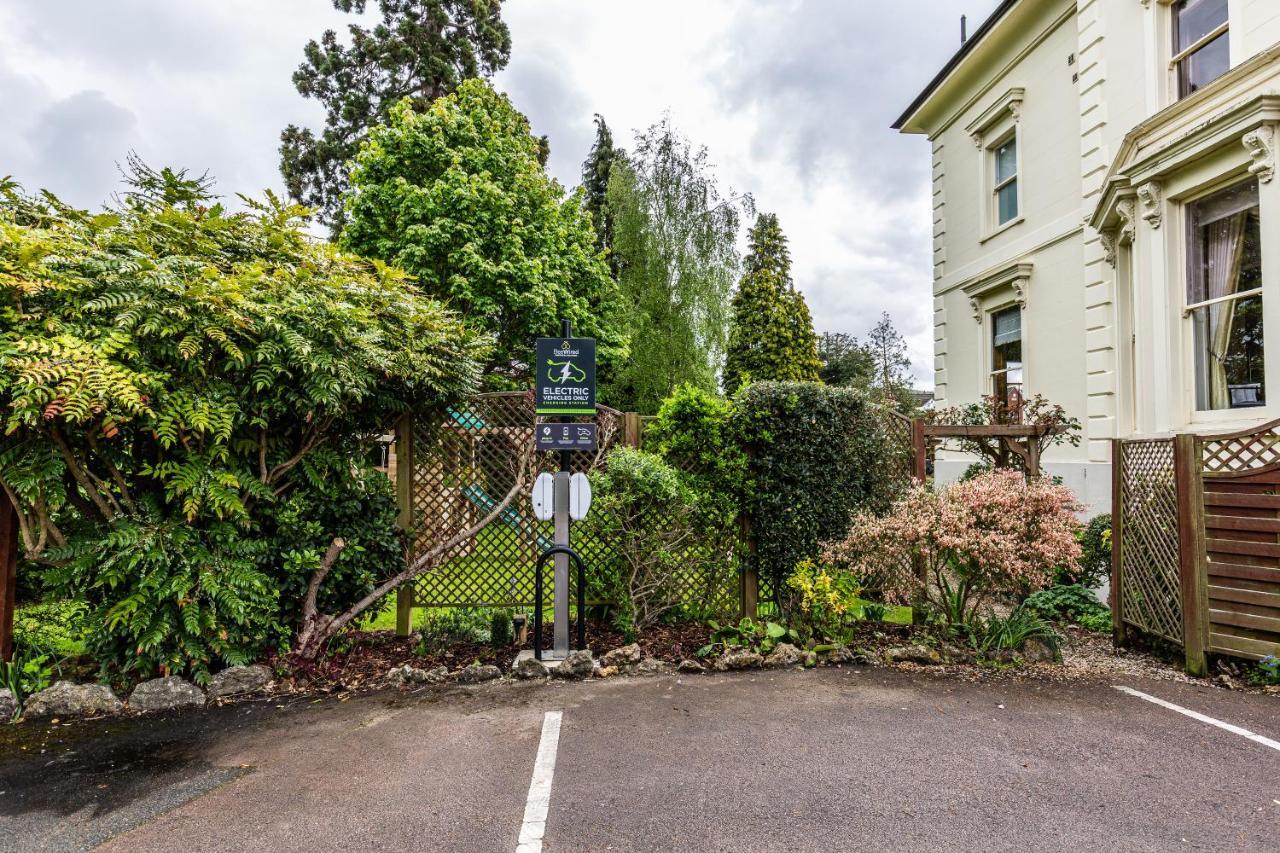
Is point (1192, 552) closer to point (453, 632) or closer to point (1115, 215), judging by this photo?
point (1115, 215)

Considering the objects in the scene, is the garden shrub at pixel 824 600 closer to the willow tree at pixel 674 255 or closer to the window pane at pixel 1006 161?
the window pane at pixel 1006 161

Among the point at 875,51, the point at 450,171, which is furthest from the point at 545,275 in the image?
the point at 875,51

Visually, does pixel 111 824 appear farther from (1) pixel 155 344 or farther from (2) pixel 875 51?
(2) pixel 875 51

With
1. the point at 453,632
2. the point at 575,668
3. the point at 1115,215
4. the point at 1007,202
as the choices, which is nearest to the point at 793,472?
the point at 575,668

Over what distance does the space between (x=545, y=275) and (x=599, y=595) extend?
9.50 m

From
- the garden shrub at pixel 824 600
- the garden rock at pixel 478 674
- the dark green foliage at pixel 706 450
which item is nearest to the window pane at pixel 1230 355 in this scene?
the garden shrub at pixel 824 600

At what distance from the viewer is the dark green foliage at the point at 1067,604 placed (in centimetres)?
571

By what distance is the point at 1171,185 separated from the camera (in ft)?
19.2

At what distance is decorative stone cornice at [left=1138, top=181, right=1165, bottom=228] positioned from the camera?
5949 mm

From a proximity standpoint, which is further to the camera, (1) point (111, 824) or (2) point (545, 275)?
(2) point (545, 275)

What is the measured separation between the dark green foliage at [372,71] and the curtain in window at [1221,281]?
17.0m

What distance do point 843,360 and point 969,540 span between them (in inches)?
958

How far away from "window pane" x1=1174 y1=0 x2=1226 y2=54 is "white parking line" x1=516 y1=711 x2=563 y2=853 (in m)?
8.72

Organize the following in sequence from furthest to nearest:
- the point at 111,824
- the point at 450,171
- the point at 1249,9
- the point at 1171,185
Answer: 1. the point at 450,171
2. the point at 1171,185
3. the point at 1249,9
4. the point at 111,824
